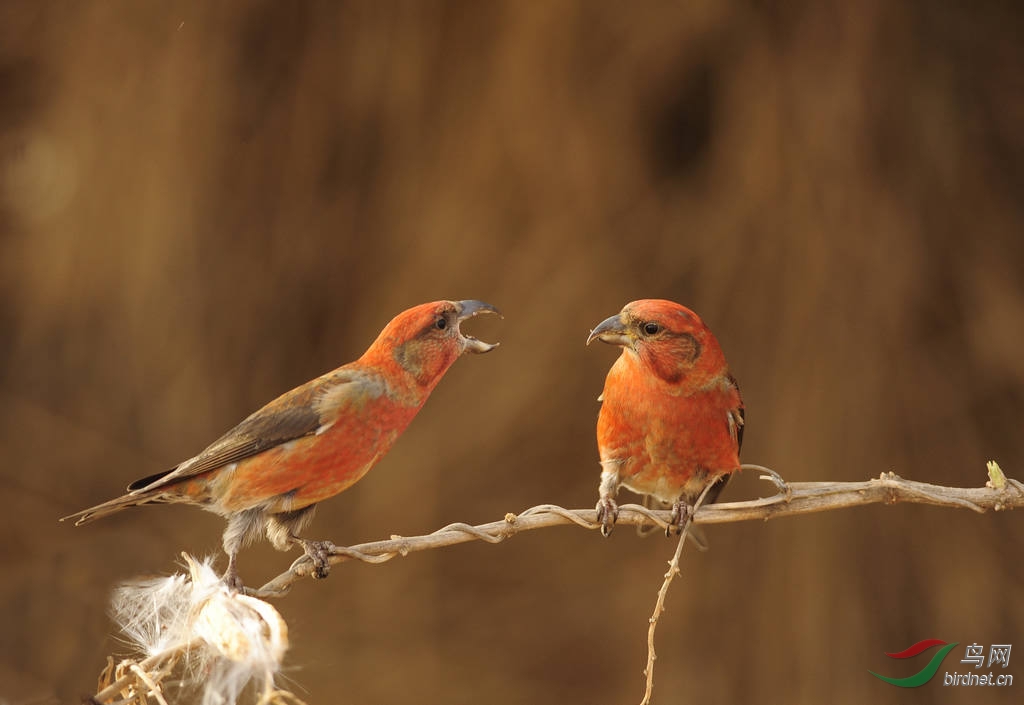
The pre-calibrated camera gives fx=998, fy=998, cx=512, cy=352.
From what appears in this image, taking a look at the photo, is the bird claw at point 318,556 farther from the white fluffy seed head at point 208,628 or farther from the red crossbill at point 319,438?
the white fluffy seed head at point 208,628

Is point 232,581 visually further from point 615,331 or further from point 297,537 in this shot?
point 615,331

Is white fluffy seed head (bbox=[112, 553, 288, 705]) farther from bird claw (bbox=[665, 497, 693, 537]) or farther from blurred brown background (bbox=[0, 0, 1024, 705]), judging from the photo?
blurred brown background (bbox=[0, 0, 1024, 705])

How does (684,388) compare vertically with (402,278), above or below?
below

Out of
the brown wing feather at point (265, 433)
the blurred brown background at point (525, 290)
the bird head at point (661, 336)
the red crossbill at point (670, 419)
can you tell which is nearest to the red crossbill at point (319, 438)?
the brown wing feather at point (265, 433)

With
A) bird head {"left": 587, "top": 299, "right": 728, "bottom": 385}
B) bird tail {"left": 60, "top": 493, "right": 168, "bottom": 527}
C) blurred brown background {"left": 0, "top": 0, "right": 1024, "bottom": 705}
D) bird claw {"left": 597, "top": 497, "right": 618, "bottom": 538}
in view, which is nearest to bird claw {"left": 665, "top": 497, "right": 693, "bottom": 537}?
bird claw {"left": 597, "top": 497, "right": 618, "bottom": 538}

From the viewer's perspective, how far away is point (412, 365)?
1.70 m

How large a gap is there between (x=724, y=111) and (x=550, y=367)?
1.03m

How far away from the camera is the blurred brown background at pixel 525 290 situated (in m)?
2.81

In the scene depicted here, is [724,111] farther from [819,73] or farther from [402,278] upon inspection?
[402,278]

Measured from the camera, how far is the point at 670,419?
1960 millimetres

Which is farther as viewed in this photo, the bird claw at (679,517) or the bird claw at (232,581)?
the bird claw at (679,517)

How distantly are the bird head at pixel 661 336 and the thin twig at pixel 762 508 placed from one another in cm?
23

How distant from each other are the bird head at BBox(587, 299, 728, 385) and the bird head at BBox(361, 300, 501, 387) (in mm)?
239

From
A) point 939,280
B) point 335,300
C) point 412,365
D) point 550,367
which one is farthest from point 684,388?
point 939,280
